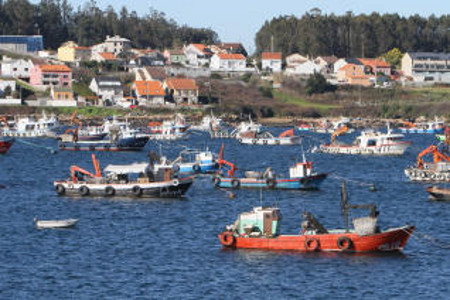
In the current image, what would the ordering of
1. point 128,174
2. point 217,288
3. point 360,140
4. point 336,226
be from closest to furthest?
point 217,288, point 336,226, point 128,174, point 360,140

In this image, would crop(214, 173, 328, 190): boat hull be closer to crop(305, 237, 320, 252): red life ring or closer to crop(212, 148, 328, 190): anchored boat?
crop(212, 148, 328, 190): anchored boat

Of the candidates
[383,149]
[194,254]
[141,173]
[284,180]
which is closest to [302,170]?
[284,180]

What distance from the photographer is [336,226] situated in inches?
2472

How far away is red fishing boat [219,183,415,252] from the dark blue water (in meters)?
0.57

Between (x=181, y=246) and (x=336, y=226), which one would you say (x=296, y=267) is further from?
(x=336, y=226)

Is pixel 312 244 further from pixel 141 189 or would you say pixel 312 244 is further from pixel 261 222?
pixel 141 189

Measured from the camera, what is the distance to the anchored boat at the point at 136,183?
241ft

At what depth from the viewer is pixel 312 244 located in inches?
2040

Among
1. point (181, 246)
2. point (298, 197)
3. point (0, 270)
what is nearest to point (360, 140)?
point (298, 197)

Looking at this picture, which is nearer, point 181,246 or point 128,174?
point 181,246

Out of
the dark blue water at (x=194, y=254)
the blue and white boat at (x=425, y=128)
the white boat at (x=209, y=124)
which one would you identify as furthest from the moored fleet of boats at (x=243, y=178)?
the blue and white boat at (x=425, y=128)

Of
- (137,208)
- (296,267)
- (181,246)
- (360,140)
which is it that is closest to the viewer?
(296,267)

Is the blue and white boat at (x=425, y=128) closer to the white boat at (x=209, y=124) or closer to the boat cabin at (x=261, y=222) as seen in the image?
the white boat at (x=209, y=124)

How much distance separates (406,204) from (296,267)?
2721 cm
